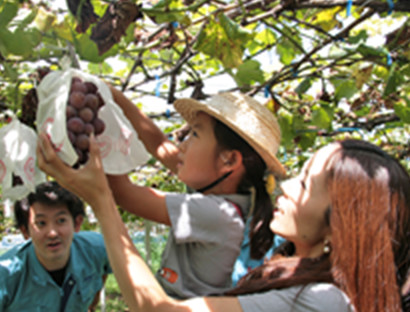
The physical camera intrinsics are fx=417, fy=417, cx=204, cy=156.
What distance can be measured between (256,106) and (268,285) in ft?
2.69

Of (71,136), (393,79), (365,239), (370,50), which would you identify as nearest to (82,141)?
(71,136)

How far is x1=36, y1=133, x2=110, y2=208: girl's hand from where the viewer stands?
3.98 feet

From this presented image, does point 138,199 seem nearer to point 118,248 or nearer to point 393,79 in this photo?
point 118,248

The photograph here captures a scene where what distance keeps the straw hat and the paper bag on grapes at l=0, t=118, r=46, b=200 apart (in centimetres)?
64

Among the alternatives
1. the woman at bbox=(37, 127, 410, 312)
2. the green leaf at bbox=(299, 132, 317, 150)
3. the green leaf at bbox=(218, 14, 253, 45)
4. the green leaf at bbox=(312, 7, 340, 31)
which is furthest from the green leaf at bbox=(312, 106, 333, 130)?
the woman at bbox=(37, 127, 410, 312)

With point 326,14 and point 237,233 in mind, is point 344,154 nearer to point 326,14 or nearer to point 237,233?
point 237,233

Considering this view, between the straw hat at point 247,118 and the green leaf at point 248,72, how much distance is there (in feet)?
2.47

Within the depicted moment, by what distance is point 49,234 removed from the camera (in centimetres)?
218

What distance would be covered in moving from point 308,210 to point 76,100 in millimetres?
777

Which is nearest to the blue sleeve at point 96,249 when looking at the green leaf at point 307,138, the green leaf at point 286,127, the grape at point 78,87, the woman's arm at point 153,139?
the woman's arm at point 153,139

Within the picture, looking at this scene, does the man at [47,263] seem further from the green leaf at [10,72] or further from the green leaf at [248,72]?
the green leaf at [248,72]

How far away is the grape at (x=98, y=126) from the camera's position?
130 cm

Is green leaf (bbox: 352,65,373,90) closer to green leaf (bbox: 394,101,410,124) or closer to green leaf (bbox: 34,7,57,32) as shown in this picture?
green leaf (bbox: 394,101,410,124)

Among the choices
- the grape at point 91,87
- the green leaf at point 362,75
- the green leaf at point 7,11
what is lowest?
the green leaf at point 362,75
